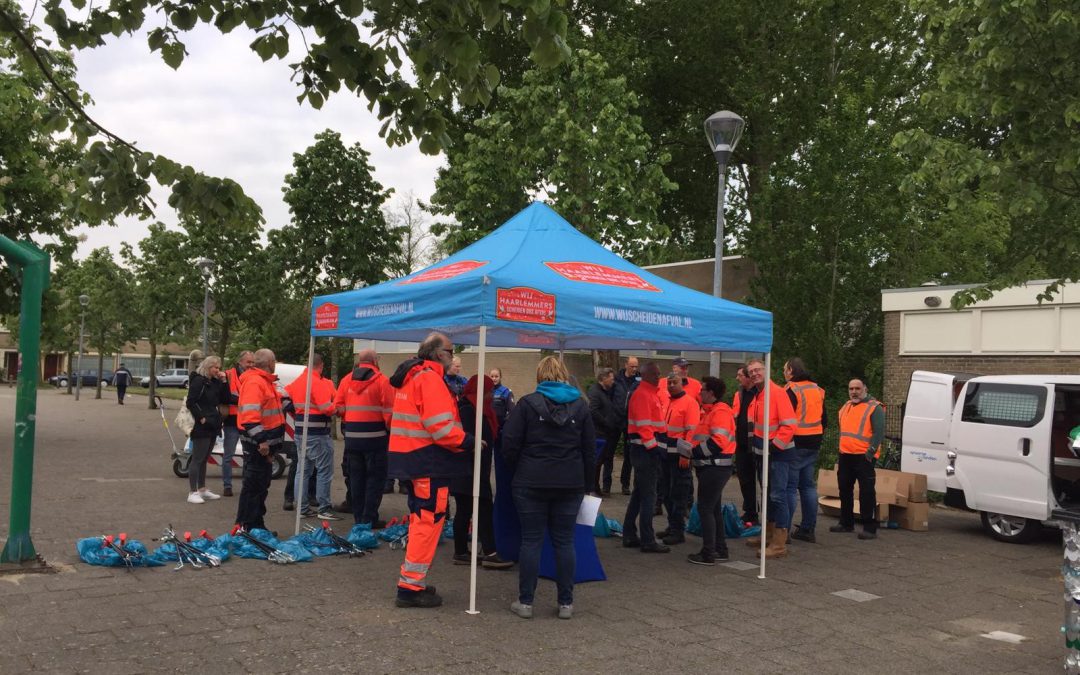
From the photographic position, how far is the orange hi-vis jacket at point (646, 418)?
8.54 m

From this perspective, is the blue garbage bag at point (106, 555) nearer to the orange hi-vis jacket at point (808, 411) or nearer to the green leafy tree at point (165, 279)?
the orange hi-vis jacket at point (808, 411)

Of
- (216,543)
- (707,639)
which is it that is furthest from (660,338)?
(216,543)

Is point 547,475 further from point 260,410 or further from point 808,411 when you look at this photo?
point 808,411

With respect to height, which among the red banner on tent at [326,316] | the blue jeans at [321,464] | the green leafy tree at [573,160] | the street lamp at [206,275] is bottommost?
the blue jeans at [321,464]

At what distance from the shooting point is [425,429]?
6.49 m

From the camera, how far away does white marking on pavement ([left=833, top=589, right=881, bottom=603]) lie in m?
7.29

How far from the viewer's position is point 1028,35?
34.9ft

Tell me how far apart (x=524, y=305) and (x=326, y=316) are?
106 inches

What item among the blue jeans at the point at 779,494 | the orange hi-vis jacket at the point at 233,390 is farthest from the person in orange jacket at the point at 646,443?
the orange hi-vis jacket at the point at 233,390

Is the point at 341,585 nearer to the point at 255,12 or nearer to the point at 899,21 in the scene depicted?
the point at 255,12

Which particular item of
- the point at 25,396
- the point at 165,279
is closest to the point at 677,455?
the point at 25,396

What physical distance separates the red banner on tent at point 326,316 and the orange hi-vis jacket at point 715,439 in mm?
3525

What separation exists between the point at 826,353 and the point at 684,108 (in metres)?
11.9

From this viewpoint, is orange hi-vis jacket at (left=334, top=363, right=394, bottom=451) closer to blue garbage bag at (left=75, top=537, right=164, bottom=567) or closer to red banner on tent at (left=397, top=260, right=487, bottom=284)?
red banner on tent at (left=397, top=260, right=487, bottom=284)
